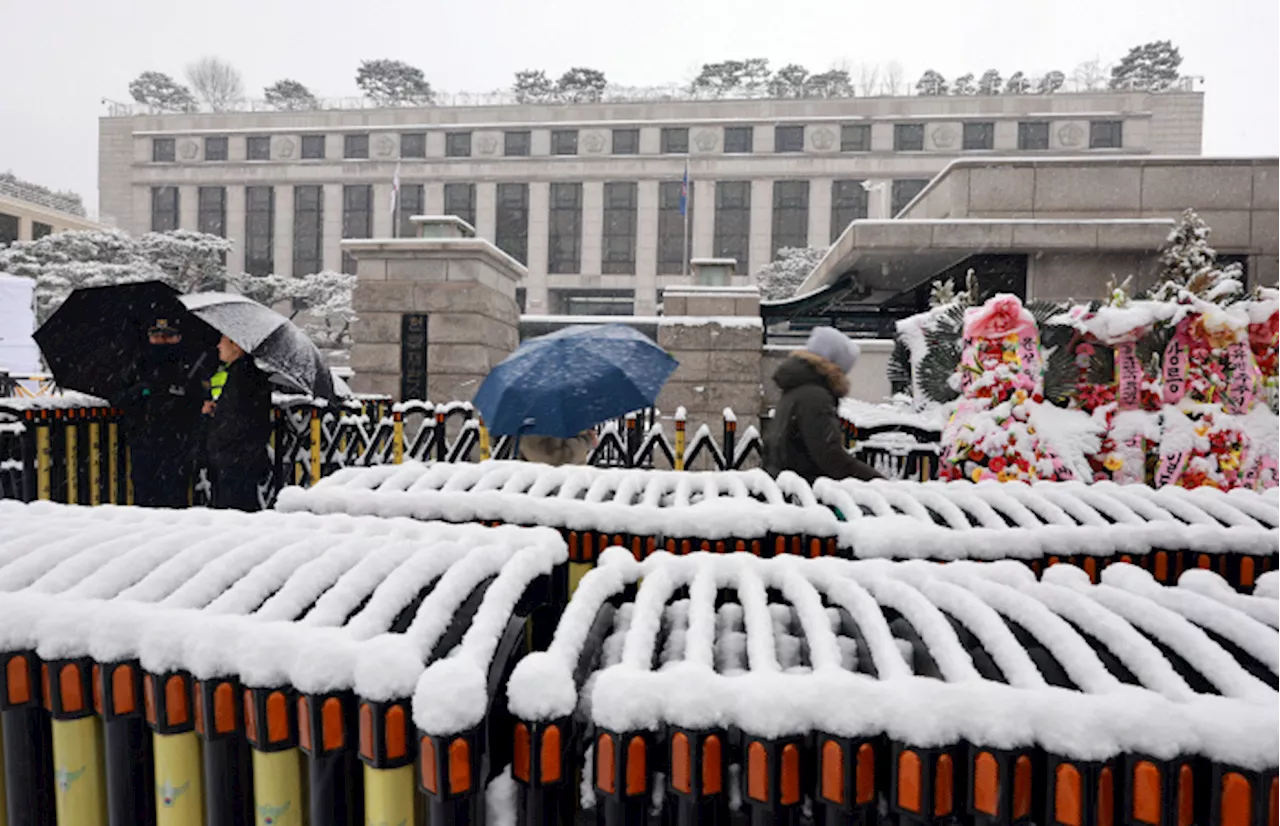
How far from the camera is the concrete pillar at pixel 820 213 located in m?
53.0

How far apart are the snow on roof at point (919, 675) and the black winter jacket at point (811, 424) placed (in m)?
2.56

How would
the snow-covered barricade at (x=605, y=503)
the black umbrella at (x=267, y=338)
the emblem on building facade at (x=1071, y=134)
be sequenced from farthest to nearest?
the emblem on building facade at (x=1071, y=134) < the black umbrella at (x=267, y=338) < the snow-covered barricade at (x=605, y=503)

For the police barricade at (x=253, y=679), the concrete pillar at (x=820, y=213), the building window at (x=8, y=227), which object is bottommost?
the police barricade at (x=253, y=679)

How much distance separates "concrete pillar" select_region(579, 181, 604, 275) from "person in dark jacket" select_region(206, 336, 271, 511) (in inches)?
1900

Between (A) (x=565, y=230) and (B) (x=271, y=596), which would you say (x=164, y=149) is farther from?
(B) (x=271, y=596)

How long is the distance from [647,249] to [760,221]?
791 centimetres

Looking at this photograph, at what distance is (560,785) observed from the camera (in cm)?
180

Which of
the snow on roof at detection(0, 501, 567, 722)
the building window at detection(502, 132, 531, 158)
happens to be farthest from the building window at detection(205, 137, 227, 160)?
the snow on roof at detection(0, 501, 567, 722)

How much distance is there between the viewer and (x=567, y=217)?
55.3 metres

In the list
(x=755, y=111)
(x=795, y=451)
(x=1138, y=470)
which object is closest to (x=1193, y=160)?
(x=1138, y=470)

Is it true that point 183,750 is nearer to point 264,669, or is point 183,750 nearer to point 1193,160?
point 264,669

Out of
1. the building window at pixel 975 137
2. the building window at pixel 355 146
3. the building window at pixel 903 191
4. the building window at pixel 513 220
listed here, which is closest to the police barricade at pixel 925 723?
the building window at pixel 513 220

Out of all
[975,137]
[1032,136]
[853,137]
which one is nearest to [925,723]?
[853,137]

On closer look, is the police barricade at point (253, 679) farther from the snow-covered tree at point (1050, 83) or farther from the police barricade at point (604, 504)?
the snow-covered tree at point (1050, 83)
